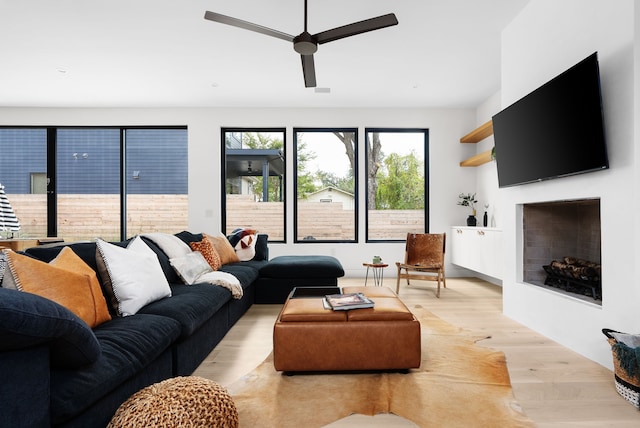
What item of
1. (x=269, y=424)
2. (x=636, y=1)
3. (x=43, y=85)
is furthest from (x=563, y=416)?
(x=43, y=85)

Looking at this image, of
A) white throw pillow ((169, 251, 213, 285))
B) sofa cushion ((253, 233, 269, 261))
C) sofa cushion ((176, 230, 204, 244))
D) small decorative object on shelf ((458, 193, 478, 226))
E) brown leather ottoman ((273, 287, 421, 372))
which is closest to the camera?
brown leather ottoman ((273, 287, 421, 372))

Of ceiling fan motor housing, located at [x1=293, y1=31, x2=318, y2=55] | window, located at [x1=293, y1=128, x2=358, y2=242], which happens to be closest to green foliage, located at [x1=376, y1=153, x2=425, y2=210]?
window, located at [x1=293, y1=128, x2=358, y2=242]

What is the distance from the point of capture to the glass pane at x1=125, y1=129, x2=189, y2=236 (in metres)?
6.08

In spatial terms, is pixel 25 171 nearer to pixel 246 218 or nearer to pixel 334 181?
pixel 246 218

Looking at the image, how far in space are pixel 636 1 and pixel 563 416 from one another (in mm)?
2385

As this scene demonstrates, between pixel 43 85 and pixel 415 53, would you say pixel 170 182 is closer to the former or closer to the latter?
pixel 43 85

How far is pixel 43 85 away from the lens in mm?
4934

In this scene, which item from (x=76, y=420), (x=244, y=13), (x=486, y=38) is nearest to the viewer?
(x=76, y=420)

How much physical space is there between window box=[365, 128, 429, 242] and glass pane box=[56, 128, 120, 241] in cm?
436

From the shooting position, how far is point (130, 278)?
2084 millimetres

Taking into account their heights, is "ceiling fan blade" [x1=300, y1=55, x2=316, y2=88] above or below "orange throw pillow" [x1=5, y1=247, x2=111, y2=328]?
above

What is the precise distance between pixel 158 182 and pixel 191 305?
445 cm

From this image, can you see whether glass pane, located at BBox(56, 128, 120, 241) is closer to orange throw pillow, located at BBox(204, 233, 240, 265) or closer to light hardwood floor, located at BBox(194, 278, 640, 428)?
orange throw pillow, located at BBox(204, 233, 240, 265)

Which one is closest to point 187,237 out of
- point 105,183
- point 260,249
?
point 260,249
